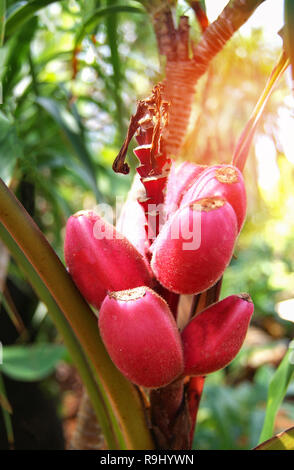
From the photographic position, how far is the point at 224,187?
328mm

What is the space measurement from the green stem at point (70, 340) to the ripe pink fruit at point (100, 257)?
66 millimetres

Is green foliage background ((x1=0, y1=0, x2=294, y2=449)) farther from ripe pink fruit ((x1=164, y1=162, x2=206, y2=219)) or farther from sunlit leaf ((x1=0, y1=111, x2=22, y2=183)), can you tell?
ripe pink fruit ((x1=164, y1=162, x2=206, y2=219))

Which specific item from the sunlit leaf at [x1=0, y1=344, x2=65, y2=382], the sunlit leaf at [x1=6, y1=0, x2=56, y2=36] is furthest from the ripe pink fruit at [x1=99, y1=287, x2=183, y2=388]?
the sunlit leaf at [x1=0, y1=344, x2=65, y2=382]

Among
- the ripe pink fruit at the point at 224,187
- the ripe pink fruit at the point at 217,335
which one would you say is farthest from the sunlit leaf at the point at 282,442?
the ripe pink fruit at the point at 224,187

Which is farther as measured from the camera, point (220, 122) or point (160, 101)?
point (220, 122)

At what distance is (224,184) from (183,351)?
140mm

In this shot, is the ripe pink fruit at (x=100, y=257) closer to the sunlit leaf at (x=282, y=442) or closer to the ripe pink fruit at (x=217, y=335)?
the ripe pink fruit at (x=217, y=335)

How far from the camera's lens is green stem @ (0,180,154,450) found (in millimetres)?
342

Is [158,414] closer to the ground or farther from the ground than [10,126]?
closer to the ground
